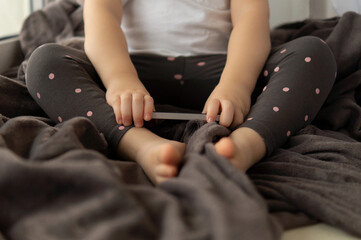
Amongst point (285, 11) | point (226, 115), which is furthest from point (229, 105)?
point (285, 11)

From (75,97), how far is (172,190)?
288 millimetres

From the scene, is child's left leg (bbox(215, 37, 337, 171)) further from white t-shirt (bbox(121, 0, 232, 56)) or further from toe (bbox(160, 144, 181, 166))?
white t-shirt (bbox(121, 0, 232, 56))

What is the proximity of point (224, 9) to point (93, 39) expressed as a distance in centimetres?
34

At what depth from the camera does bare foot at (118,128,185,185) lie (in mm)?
481

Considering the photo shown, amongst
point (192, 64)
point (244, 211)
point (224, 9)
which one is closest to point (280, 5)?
point (224, 9)

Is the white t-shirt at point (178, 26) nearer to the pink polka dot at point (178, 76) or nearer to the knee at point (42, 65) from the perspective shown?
the pink polka dot at point (178, 76)

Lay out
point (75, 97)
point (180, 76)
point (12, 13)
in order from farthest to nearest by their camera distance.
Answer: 1. point (12, 13)
2. point (180, 76)
3. point (75, 97)

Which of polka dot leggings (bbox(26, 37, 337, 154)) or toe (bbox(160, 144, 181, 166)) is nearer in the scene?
toe (bbox(160, 144, 181, 166))

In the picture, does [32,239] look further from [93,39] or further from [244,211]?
[93,39]

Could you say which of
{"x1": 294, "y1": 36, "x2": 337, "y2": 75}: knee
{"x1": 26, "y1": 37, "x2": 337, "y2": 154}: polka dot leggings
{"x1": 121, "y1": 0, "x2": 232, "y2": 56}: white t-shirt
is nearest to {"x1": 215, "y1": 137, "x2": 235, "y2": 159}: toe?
{"x1": 26, "y1": 37, "x2": 337, "y2": 154}: polka dot leggings

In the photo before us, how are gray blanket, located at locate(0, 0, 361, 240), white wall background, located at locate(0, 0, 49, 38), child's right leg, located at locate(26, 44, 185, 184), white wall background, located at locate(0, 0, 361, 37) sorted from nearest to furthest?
gray blanket, located at locate(0, 0, 361, 240), child's right leg, located at locate(26, 44, 185, 184), white wall background, located at locate(0, 0, 361, 37), white wall background, located at locate(0, 0, 49, 38)

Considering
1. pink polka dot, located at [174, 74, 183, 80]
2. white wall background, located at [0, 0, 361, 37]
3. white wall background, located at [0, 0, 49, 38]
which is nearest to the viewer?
pink polka dot, located at [174, 74, 183, 80]

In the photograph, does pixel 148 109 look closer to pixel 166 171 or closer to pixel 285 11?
pixel 166 171

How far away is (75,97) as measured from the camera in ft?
2.12
